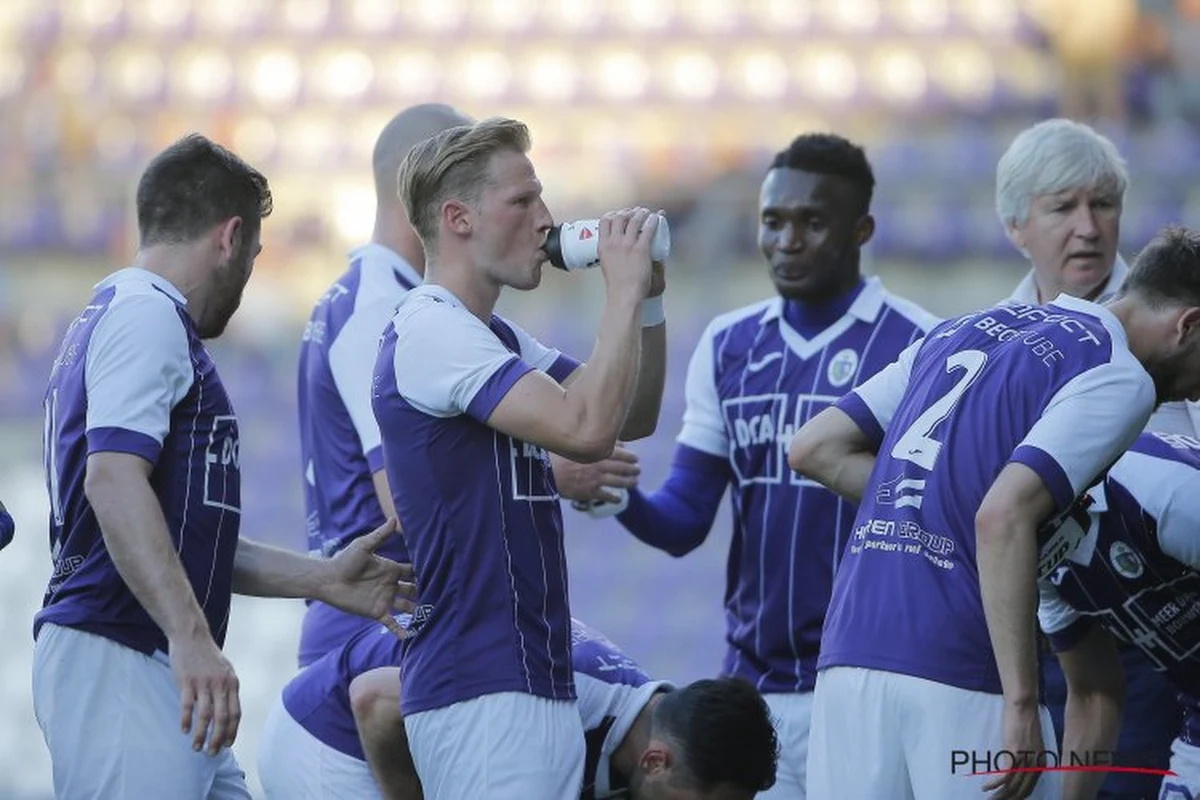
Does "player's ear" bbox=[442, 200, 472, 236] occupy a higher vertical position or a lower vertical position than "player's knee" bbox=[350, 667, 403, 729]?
higher

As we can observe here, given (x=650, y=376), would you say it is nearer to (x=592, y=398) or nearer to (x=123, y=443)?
(x=592, y=398)

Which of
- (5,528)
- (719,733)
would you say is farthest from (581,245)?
(5,528)

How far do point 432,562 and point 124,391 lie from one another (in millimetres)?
730

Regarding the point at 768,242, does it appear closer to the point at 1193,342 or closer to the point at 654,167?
the point at 1193,342

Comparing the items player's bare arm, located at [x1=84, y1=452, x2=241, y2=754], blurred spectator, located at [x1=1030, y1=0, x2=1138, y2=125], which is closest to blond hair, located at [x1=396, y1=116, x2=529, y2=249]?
player's bare arm, located at [x1=84, y1=452, x2=241, y2=754]

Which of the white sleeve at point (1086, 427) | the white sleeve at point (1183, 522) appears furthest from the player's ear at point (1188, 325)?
the white sleeve at point (1183, 522)

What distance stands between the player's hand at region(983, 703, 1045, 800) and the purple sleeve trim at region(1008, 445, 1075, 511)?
0.36 metres

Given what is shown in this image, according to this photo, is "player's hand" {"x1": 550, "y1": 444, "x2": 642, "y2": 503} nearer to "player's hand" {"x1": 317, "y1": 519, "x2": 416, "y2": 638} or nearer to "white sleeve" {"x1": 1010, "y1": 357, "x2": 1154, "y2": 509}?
"player's hand" {"x1": 317, "y1": 519, "x2": 416, "y2": 638}

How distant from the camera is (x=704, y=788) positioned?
3.85 metres

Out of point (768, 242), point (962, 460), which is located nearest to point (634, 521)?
point (768, 242)

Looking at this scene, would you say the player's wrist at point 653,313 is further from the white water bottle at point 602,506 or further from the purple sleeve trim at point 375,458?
the purple sleeve trim at point 375,458

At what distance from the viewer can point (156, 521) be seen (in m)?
3.64

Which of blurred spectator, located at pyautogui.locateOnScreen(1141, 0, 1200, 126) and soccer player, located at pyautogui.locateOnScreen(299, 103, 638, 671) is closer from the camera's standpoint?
soccer player, located at pyautogui.locateOnScreen(299, 103, 638, 671)

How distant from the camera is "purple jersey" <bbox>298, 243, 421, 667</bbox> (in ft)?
14.8
